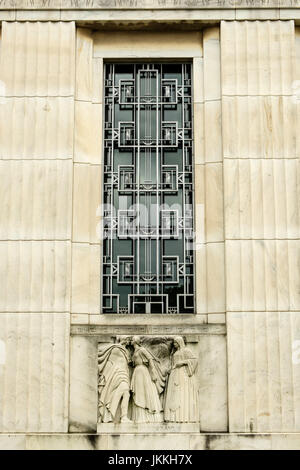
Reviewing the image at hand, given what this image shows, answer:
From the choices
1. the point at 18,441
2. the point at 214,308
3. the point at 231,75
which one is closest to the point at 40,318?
the point at 18,441

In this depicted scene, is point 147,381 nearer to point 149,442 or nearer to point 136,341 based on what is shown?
point 136,341

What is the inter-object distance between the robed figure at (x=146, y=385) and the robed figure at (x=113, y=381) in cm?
13

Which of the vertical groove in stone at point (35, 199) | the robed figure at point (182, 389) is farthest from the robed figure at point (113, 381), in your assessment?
the vertical groove in stone at point (35, 199)

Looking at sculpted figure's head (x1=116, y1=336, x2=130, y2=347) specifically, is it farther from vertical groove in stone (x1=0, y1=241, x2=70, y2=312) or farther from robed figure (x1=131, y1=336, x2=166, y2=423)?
vertical groove in stone (x1=0, y1=241, x2=70, y2=312)

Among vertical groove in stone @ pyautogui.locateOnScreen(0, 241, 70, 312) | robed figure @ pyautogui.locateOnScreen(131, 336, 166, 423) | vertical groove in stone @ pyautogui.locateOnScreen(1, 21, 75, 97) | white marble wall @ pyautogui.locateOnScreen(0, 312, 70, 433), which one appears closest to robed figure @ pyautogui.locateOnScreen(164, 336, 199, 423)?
robed figure @ pyautogui.locateOnScreen(131, 336, 166, 423)

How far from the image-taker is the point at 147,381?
1325 centimetres

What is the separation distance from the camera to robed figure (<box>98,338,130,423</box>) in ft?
43.2

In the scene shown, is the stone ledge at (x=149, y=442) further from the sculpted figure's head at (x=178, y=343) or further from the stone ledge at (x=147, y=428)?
the sculpted figure's head at (x=178, y=343)

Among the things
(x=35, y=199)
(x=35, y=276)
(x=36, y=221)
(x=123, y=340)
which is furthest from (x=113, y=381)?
(x=35, y=199)

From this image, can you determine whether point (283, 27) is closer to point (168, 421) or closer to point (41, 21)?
point (41, 21)

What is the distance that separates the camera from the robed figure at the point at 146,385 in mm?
13188

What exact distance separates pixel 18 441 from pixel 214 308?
3.52 m
